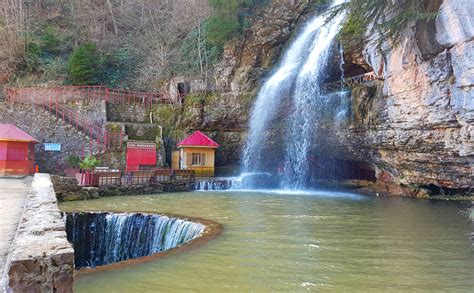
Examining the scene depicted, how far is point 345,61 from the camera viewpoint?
2156cm

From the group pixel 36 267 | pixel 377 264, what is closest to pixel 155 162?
pixel 377 264

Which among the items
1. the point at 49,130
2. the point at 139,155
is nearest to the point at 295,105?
the point at 139,155

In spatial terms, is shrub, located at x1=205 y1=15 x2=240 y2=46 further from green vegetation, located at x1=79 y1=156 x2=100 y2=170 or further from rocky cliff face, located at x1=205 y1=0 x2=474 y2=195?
green vegetation, located at x1=79 y1=156 x2=100 y2=170

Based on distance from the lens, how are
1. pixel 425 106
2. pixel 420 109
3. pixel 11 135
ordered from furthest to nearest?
pixel 11 135, pixel 420 109, pixel 425 106

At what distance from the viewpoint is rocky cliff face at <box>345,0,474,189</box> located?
1209cm

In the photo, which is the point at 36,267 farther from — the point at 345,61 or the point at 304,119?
the point at 345,61

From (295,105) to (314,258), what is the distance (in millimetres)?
16032

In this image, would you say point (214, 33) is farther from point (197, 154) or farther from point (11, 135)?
point (11, 135)

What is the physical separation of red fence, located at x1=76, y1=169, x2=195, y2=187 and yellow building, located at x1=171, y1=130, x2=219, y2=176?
2645mm

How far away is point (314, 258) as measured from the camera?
693 centimetres

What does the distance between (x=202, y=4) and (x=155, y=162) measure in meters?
15.4

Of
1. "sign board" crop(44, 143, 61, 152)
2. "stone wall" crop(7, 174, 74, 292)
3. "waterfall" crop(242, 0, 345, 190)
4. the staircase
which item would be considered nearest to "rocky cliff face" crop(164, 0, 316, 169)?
"waterfall" crop(242, 0, 345, 190)

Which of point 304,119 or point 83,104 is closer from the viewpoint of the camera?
point 304,119

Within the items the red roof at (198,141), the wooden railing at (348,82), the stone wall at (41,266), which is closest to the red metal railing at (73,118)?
the red roof at (198,141)
